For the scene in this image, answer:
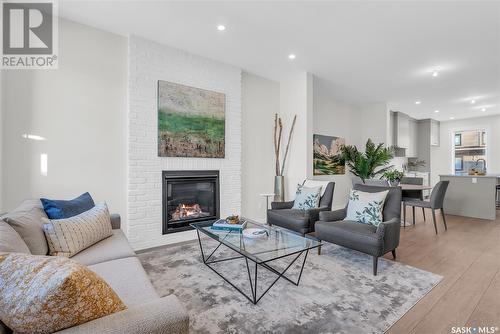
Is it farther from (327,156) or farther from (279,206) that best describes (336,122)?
(279,206)

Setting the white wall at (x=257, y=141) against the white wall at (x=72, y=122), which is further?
the white wall at (x=257, y=141)

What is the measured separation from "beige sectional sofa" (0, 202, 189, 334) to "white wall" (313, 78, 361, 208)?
14.7 ft

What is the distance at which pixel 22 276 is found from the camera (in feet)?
2.74

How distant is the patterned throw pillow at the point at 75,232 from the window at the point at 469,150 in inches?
394

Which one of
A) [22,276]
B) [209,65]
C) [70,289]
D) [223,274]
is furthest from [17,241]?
[209,65]

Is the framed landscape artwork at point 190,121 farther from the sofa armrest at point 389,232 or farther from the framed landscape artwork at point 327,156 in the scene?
the framed landscape artwork at point 327,156

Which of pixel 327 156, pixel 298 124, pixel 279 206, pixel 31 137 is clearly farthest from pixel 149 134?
pixel 327 156

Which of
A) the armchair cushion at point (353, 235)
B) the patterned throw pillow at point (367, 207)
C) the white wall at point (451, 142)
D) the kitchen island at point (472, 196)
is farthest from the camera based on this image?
the white wall at point (451, 142)

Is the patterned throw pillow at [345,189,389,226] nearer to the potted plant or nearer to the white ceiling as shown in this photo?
the potted plant

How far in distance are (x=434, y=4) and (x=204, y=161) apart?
3.30m

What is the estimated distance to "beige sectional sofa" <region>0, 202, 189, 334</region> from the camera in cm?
85

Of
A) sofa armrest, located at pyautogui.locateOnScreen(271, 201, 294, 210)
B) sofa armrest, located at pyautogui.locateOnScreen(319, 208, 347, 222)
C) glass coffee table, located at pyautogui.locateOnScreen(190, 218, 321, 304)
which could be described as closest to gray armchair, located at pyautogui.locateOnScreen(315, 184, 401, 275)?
sofa armrest, located at pyautogui.locateOnScreen(319, 208, 347, 222)

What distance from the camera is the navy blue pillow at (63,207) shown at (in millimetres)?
2058

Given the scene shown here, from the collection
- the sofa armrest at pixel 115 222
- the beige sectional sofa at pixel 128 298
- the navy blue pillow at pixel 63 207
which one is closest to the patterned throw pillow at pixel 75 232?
the beige sectional sofa at pixel 128 298
